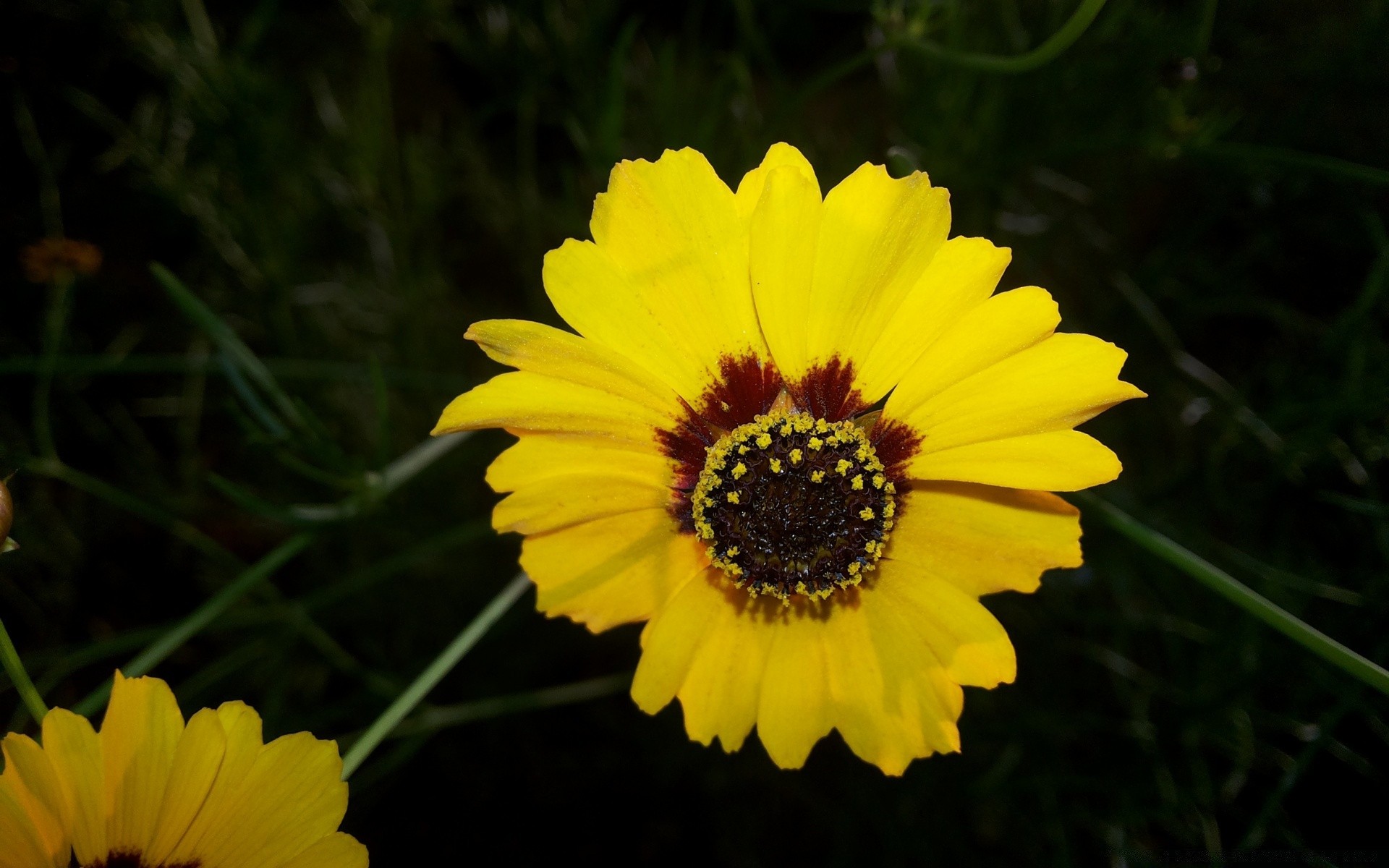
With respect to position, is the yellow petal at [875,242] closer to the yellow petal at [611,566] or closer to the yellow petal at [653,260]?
the yellow petal at [653,260]

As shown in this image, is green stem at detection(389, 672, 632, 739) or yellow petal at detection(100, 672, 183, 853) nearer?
yellow petal at detection(100, 672, 183, 853)

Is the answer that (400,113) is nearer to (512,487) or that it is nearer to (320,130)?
(320,130)

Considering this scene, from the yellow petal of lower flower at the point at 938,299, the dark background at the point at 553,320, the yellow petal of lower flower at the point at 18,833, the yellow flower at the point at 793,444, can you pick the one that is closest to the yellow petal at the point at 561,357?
the yellow flower at the point at 793,444

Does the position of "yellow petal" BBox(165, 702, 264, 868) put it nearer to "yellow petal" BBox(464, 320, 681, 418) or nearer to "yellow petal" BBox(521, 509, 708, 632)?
"yellow petal" BBox(521, 509, 708, 632)

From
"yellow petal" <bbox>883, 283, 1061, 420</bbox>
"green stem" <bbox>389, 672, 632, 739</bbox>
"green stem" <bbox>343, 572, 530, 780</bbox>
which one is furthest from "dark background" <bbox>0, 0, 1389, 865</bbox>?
"yellow petal" <bbox>883, 283, 1061, 420</bbox>

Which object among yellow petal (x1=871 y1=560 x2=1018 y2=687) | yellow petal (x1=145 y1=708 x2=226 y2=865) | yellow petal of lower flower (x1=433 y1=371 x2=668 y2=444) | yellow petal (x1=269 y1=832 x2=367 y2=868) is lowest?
yellow petal (x1=871 y1=560 x2=1018 y2=687)

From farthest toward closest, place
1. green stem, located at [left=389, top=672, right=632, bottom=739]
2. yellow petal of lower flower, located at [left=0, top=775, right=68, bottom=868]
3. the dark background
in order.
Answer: the dark background
green stem, located at [left=389, top=672, right=632, bottom=739]
yellow petal of lower flower, located at [left=0, top=775, right=68, bottom=868]
